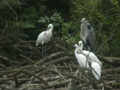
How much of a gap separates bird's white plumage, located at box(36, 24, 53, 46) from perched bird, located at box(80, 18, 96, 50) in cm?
133

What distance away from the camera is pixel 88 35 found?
10023mm

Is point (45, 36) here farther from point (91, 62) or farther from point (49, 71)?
point (91, 62)

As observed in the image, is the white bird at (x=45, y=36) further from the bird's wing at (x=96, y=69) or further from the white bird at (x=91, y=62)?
the bird's wing at (x=96, y=69)

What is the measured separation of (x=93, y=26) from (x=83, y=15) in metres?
1.27

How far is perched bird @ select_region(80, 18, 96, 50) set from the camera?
31.8 feet

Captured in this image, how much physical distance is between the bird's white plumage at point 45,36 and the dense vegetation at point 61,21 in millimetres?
216

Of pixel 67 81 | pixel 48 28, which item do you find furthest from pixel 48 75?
pixel 48 28

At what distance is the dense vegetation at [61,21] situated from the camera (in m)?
7.90

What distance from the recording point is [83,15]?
8695 millimetres

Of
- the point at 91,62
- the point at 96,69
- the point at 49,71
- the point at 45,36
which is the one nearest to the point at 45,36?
the point at 45,36

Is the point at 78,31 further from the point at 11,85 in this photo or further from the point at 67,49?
the point at 11,85

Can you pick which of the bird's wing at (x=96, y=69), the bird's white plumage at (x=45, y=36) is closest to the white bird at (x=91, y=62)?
the bird's wing at (x=96, y=69)

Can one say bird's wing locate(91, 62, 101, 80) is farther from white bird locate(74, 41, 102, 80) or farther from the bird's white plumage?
the bird's white plumage

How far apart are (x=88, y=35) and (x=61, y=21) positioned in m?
2.17
